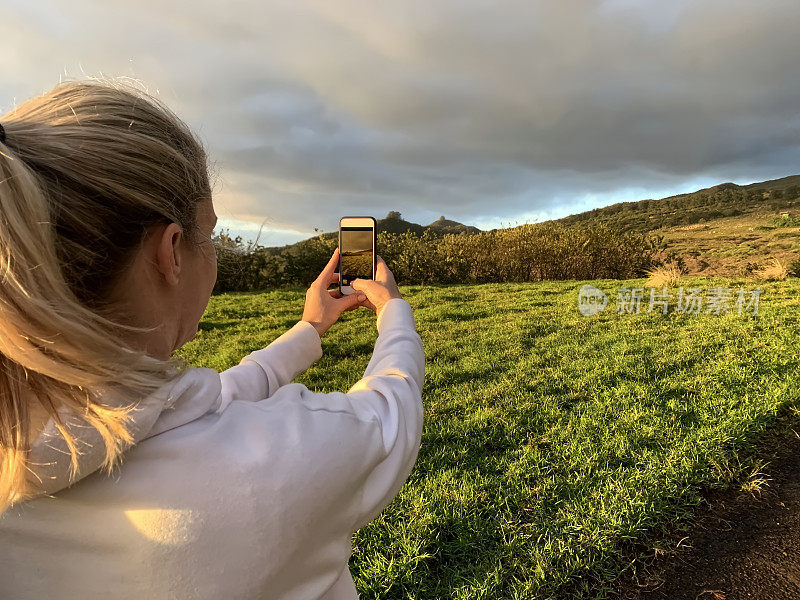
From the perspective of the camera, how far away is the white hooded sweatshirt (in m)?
0.78

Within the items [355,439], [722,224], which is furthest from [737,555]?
[722,224]

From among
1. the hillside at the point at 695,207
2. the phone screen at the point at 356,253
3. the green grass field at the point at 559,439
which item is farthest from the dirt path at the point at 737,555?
the hillside at the point at 695,207

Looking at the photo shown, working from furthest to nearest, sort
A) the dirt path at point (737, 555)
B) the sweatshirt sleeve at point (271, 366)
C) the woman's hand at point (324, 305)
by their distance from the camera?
the dirt path at point (737, 555)
the woman's hand at point (324, 305)
the sweatshirt sleeve at point (271, 366)

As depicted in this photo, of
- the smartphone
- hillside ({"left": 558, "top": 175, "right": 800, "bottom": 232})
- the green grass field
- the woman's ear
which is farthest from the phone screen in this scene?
hillside ({"left": 558, "top": 175, "right": 800, "bottom": 232})

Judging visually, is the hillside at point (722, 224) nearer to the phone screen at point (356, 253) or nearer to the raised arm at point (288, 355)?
the phone screen at point (356, 253)

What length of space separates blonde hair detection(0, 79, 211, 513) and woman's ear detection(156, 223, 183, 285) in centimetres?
3

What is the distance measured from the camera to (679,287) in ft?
39.0

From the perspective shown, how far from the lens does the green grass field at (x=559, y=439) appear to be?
2.94 meters

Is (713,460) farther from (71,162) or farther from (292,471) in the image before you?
(71,162)

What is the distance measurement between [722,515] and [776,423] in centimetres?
Result: 191

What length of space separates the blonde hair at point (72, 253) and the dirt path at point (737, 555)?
9.75 ft

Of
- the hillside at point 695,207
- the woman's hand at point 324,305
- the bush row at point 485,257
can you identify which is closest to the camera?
the woman's hand at point 324,305

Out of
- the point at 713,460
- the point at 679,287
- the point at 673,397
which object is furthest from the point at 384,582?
the point at 679,287

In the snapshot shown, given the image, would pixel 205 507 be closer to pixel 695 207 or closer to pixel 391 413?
pixel 391 413
